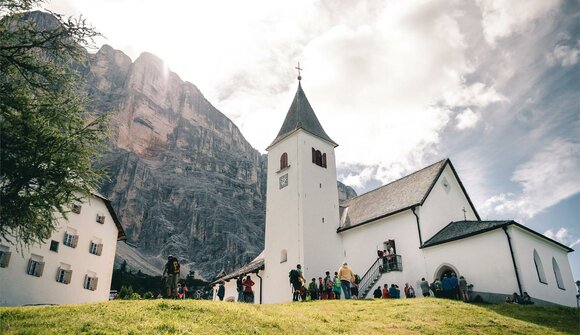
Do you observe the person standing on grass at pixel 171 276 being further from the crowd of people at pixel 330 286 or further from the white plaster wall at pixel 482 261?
the white plaster wall at pixel 482 261

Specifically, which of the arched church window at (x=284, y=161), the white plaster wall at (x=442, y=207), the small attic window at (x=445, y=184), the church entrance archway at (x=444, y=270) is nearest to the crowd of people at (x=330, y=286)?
the church entrance archway at (x=444, y=270)

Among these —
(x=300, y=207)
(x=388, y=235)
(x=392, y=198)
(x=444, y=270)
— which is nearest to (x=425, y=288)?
(x=444, y=270)

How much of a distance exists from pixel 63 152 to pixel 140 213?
115472mm

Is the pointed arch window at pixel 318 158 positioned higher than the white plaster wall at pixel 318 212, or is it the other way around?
the pointed arch window at pixel 318 158

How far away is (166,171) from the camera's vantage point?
138875mm

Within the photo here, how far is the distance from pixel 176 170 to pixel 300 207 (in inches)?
4546

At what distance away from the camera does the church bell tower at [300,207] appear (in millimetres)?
30719

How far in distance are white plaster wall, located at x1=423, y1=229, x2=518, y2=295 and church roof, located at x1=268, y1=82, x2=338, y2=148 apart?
15715 mm

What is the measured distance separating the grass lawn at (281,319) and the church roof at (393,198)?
11.0m

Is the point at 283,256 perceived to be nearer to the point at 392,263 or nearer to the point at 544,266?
the point at 392,263

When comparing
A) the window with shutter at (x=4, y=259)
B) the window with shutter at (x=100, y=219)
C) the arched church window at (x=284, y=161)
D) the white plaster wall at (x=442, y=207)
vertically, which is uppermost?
the arched church window at (x=284, y=161)

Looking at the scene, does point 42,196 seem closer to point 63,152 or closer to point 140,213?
point 63,152

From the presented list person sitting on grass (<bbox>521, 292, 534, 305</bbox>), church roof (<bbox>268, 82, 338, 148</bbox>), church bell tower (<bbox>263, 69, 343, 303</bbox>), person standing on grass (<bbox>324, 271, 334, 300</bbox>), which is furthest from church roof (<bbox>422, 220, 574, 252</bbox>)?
church roof (<bbox>268, 82, 338, 148</bbox>)

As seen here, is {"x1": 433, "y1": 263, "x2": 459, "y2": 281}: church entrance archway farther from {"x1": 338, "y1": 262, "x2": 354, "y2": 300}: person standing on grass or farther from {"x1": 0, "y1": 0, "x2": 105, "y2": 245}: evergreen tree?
{"x1": 0, "y1": 0, "x2": 105, "y2": 245}: evergreen tree
